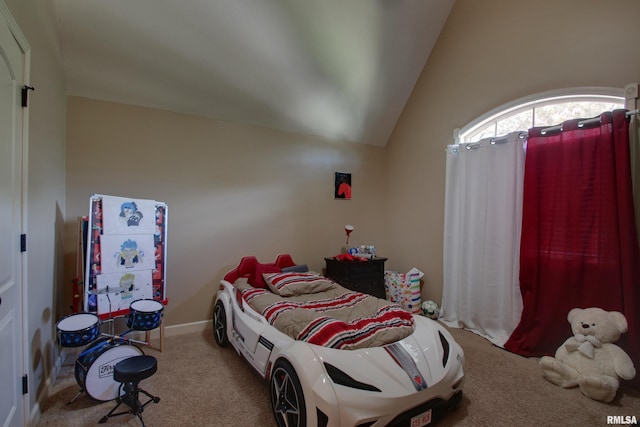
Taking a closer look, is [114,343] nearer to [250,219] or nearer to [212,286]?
[212,286]

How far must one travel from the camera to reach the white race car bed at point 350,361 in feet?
4.39

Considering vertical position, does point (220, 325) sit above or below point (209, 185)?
below

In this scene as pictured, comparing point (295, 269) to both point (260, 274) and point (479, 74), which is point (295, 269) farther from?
point (479, 74)

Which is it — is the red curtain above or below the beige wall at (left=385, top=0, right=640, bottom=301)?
below

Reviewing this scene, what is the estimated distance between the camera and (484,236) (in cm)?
300

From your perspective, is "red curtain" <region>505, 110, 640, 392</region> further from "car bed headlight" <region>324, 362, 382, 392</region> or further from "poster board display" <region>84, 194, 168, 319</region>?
"poster board display" <region>84, 194, 168, 319</region>

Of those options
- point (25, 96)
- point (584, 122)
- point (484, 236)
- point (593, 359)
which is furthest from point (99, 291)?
point (584, 122)

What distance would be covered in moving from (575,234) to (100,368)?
11.9 feet

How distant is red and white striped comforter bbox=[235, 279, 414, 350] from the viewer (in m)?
1.66

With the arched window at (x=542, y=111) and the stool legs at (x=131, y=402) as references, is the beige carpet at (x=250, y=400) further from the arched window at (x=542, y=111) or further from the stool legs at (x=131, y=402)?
the arched window at (x=542, y=111)

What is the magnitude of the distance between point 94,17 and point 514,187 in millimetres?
3862

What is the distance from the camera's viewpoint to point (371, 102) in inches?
147

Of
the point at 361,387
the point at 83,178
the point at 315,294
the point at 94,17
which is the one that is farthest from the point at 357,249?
the point at 94,17

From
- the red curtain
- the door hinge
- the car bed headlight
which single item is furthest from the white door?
the red curtain
